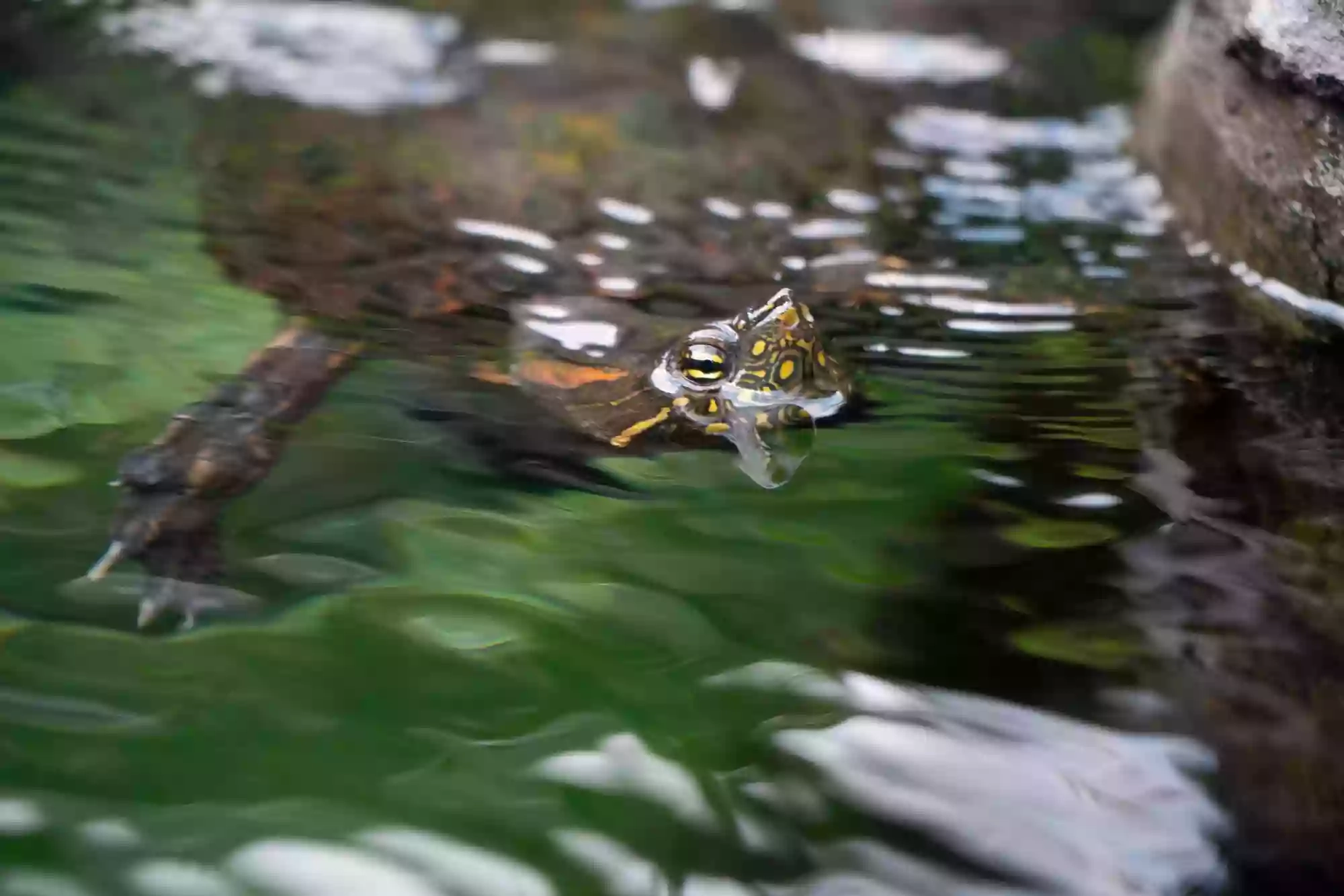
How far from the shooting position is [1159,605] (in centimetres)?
153

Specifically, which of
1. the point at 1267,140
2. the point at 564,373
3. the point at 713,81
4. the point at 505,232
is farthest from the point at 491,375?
the point at 713,81

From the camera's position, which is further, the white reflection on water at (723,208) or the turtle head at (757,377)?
the white reflection on water at (723,208)

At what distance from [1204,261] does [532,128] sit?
2.68 metres

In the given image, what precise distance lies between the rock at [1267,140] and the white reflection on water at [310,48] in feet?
10.2

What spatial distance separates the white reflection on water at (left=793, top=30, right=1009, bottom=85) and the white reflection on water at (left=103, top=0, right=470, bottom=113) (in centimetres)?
188

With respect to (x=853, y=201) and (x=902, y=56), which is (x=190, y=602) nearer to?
(x=853, y=201)

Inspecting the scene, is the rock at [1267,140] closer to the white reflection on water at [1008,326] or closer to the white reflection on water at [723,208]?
the white reflection on water at [1008,326]

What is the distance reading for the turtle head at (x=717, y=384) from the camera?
83.0 inches

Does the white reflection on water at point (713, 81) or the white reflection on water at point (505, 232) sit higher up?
the white reflection on water at point (713, 81)

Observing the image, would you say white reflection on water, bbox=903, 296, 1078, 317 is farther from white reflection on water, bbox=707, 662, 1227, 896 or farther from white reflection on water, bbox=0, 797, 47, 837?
white reflection on water, bbox=0, 797, 47, 837

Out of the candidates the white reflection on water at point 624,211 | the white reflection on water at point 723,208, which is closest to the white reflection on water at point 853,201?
the white reflection on water at point 723,208

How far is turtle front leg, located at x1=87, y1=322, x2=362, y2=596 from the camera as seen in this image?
1.62 meters

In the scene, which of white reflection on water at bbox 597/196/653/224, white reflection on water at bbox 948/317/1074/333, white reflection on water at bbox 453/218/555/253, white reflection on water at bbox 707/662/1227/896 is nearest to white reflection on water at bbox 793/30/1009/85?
white reflection on water at bbox 597/196/653/224

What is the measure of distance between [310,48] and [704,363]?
3.74 m
